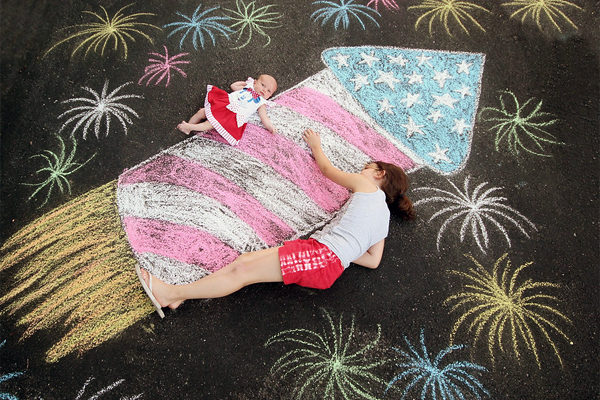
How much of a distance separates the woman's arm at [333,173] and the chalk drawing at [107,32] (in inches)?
62.4

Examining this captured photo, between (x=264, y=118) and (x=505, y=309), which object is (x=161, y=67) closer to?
(x=264, y=118)

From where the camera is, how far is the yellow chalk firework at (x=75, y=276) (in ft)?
8.17

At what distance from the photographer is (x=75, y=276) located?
2602 millimetres

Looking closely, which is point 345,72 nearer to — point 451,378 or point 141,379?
point 451,378

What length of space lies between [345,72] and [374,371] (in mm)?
2182

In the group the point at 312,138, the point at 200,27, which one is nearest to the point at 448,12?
the point at 312,138

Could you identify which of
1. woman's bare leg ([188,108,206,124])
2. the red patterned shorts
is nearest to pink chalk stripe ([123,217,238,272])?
the red patterned shorts

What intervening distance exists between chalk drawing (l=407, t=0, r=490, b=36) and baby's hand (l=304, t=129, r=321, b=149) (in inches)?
55.7

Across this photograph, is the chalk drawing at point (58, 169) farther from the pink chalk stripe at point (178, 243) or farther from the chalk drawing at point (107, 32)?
the chalk drawing at point (107, 32)

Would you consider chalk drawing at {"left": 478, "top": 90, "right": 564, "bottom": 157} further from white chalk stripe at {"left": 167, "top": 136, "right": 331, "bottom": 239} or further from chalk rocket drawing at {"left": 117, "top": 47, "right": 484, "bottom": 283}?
white chalk stripe at {"left": 167, "top": 136, "right": 331, "bottom": 239}

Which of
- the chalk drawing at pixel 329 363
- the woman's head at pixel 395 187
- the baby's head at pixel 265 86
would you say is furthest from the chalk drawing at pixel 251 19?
the chalk drawing at pixel 329 363

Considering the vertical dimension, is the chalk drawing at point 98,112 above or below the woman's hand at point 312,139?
above

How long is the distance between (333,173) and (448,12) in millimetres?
1971

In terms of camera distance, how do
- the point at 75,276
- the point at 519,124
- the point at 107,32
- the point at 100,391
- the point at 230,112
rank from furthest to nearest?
the point at 107,32, the point at 519,124, the point at 230,112, the point at 75,276, the point at 100,391
